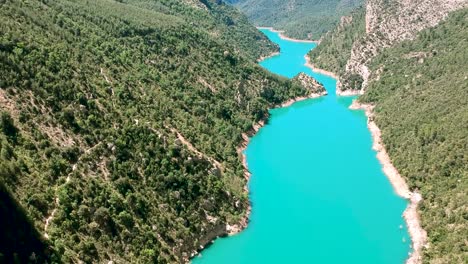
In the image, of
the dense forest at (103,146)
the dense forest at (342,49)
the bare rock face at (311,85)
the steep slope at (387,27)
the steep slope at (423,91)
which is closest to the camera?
the dense forest at (103,146)

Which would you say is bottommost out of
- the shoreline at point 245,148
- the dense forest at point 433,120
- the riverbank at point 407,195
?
the shoreline at point 245,148

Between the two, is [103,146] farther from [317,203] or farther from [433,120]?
[433,120]

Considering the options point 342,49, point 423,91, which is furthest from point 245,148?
point 342,49

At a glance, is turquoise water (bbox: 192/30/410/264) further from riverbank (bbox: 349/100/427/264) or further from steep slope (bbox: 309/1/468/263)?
steep slope (bbox: 309/1/468/263)

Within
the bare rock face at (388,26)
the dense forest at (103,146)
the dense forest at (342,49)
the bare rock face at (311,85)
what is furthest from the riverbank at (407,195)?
the dense forest at (342,49)

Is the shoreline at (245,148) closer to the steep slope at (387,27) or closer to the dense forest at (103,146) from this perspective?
the dense forest at (103,146)

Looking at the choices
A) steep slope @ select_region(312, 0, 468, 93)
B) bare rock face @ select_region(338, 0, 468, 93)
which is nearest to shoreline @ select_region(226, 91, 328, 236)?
steep slope @ select_region(312, 0, 468, 93)
